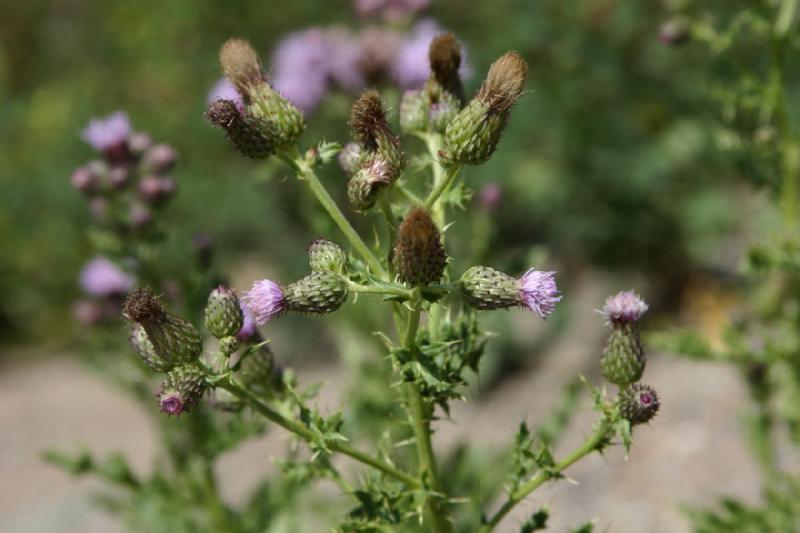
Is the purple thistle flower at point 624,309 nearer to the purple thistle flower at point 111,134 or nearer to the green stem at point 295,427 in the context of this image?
the green stem at point 295,427

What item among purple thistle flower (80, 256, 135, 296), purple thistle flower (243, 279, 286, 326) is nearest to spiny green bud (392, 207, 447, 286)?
purple thistle flower (243, 279, 286, 326)

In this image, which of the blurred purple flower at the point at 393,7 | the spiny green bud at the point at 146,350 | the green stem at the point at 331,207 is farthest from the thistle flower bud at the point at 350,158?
the blurred purple flower at the point at 393,7

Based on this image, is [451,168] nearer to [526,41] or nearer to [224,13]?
[526,41]

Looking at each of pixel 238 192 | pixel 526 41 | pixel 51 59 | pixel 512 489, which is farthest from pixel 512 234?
pixel 51 59

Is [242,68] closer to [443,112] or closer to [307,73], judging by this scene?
[443,112]

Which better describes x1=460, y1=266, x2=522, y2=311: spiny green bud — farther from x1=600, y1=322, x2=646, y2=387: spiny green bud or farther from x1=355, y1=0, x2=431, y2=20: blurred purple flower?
x1=355, y1=0, x2=431, y2=20: blurred purple flower

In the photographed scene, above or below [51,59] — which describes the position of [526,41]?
below
